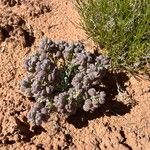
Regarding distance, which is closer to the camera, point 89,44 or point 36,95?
point 36,95

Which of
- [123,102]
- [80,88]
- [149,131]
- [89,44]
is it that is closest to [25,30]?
[89,44]

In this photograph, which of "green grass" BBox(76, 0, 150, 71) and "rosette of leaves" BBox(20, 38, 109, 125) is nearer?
"rosette of leaves" BBox(20, 38, 109, 125)

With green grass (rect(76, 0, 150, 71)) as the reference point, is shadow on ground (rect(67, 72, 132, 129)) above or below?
below

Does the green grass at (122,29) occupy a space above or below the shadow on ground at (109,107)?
above

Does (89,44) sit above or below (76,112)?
above

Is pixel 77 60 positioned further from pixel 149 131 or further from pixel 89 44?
pixel 149 131

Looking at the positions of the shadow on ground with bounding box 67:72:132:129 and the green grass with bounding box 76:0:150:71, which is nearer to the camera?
the shadow on ground with bounding box 67:72:132:129
